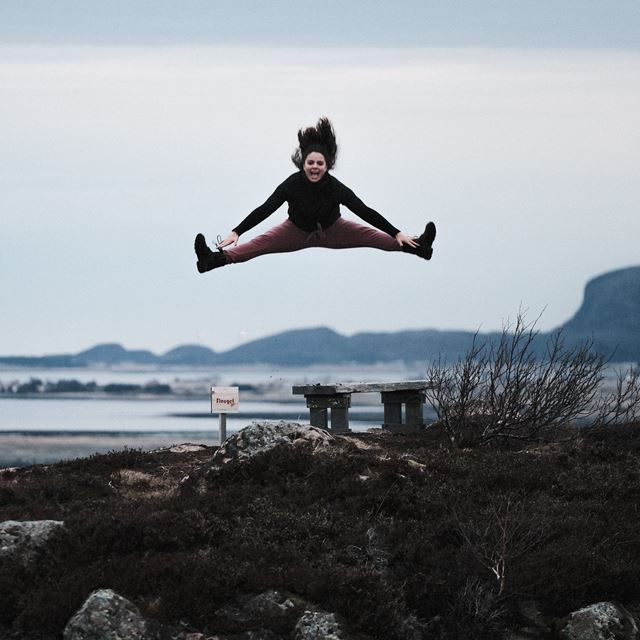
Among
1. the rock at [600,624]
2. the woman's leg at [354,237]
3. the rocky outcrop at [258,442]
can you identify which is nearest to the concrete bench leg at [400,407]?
the rocky outcrop at [258,442]

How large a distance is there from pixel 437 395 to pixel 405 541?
8.31 metres

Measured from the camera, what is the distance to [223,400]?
73.3 ft

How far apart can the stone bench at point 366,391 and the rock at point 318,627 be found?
1107 cm

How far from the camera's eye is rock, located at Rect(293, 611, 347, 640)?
40.3ft

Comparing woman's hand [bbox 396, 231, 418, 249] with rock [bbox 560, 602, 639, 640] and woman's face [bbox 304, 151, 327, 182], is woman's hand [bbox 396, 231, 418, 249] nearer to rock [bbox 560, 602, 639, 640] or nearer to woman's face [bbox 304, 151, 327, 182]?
woman's face [bbox 304, 151, 327, 182]

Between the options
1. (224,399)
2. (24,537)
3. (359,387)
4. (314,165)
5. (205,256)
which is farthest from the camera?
(359,387)

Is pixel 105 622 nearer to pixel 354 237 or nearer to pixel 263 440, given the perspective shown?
pixel 263 440

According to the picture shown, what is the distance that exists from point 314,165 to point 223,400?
7.11 m

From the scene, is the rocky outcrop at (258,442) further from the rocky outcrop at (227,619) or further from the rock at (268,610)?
the rocky outcrop at (227,619)

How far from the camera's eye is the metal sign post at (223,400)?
22.3m

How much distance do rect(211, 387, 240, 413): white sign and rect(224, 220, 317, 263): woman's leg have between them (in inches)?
228

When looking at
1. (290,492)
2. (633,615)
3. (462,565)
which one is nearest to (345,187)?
(290,492)

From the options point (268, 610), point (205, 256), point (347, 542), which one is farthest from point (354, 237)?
point (268, 610)

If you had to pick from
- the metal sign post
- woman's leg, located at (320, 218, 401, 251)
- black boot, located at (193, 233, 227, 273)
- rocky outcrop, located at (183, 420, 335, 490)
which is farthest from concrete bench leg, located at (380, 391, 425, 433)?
black boot, located at (193, 233, 227, 273)
